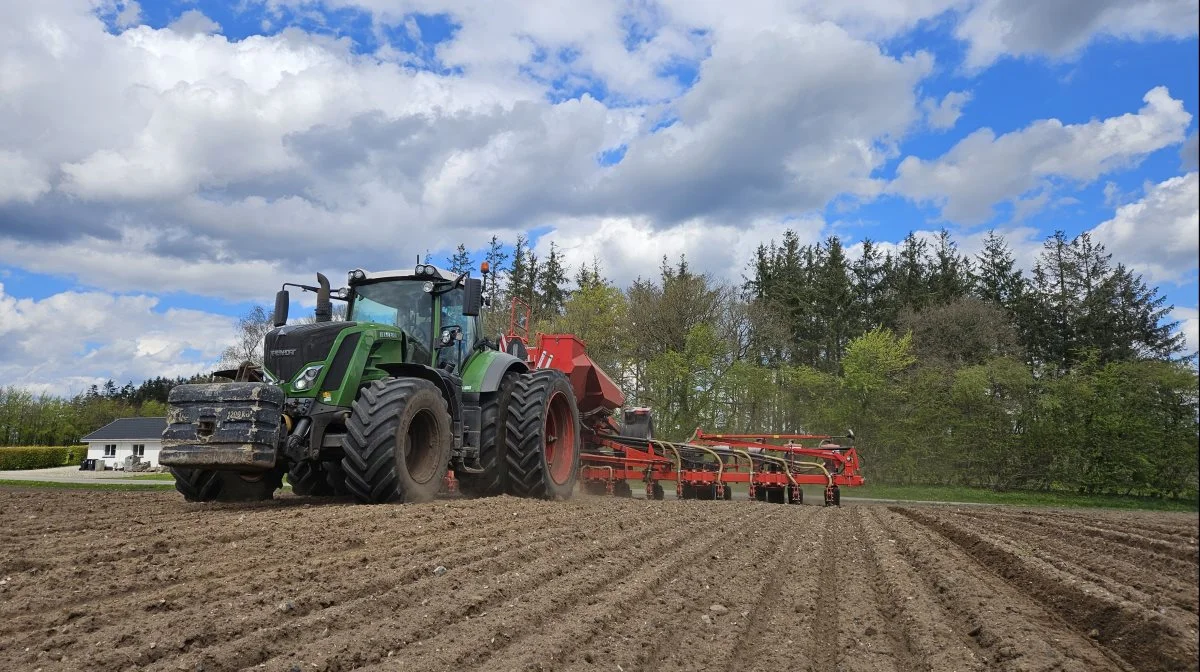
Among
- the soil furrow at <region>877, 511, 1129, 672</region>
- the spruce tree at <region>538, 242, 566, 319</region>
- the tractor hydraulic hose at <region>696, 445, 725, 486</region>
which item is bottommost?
the soil furrow at <region>877, 511, 1129, 672</region>

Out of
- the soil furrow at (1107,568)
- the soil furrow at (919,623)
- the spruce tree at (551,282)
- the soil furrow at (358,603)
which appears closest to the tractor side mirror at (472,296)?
the soil furrow at (358,603)

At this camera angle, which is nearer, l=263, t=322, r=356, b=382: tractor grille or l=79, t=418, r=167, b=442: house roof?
l=263, t=322, r=356, b=382: tractor grille

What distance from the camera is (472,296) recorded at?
9047 millimetres

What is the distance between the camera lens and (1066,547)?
7355mm

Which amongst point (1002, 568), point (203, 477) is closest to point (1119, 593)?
point (1002, 568)

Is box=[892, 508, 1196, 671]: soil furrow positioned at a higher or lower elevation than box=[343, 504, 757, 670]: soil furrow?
higher

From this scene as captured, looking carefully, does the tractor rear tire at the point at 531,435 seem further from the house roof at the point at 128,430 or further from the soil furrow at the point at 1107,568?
the house roof at the point at 128,430

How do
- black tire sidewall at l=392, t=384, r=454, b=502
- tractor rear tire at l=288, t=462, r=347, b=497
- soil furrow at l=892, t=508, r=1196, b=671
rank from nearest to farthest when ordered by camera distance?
soil furrow at l=892, t=508, r=1196, b=671 → black tire sidewall at l=392, t=384, r=454, b=502 → tractor rear tire at l=288, t=462, r=347, b=497

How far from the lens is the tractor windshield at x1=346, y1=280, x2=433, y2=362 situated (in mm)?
9281

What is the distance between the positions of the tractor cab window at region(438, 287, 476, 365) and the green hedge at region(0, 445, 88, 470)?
47398mm

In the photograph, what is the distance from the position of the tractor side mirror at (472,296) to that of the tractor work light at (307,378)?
1.74 metres

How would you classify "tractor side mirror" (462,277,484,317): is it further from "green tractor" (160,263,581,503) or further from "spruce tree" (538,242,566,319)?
"spruce tree" (538,242,566,319)

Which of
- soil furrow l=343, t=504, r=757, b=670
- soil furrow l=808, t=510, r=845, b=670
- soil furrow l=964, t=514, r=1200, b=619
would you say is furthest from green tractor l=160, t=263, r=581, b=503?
soil furrow l=964, t=514, r=1200, b=619

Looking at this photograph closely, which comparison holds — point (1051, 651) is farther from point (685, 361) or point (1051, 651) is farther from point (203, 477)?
point (685, 361)
